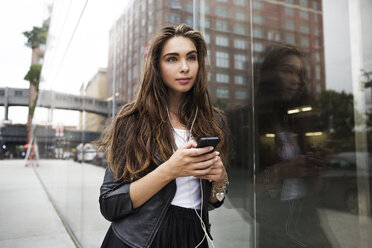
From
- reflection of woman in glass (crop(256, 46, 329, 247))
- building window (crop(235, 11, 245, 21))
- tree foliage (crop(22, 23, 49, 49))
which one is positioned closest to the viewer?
reflection of woman in glass (crop(256, 46, 329, 247))

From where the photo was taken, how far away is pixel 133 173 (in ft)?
3.26

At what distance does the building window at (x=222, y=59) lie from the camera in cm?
293

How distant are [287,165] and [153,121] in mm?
761

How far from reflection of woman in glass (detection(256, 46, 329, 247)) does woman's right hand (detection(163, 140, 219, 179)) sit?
656mm

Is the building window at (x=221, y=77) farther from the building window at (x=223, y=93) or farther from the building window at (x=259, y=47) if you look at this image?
the building window at (x=259, y=47)

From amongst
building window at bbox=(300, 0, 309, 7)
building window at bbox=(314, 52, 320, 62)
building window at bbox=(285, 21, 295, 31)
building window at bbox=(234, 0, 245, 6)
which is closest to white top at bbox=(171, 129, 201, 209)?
building window at bbox=(314, 52, 320, 62)

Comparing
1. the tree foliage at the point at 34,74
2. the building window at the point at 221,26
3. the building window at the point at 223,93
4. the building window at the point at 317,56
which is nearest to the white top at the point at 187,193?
the building window at the point at 317,56

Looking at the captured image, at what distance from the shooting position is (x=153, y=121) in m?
1.13

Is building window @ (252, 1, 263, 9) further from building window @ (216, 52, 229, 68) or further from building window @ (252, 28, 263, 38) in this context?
building window @ (216, 52, 229, 68)

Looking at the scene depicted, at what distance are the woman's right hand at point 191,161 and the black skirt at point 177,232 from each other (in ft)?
0.87

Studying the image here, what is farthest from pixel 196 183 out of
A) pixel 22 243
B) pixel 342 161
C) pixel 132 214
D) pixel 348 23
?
pixel 22 243

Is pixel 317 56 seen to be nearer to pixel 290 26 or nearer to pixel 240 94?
pixel 290 26

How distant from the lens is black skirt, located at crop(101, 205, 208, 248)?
41.9 inches

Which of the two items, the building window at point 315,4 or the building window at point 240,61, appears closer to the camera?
the building window at point 315,4
